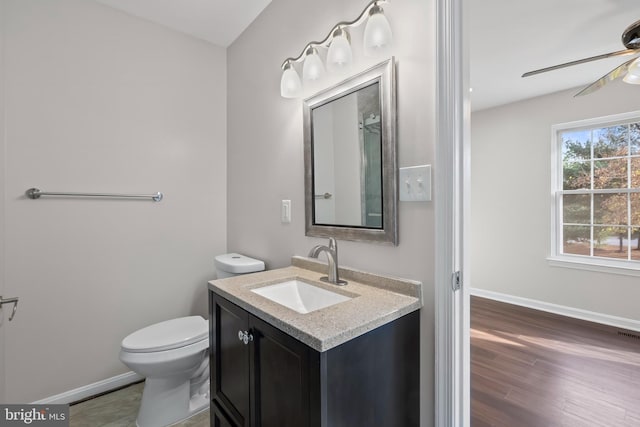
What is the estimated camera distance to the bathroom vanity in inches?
30.3

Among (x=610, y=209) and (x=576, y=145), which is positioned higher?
(x=576, y=145)

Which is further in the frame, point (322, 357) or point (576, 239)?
point (576, 239)

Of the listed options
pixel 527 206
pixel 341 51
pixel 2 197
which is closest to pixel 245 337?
pixel 341 51

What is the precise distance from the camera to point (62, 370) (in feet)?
5.59

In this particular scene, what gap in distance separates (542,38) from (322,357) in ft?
8.76

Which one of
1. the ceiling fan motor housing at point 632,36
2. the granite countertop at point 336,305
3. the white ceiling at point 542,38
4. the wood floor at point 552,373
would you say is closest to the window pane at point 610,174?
the white ceiling at point 542,38

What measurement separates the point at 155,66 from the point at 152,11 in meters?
0.32

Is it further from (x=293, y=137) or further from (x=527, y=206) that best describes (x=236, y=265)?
(x=527, y=206)

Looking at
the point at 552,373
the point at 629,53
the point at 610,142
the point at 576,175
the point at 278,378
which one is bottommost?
the point at 552,373

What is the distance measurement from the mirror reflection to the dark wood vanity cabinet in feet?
1.62

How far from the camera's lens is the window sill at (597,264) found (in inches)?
107

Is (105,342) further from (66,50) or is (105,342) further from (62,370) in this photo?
(66,50)

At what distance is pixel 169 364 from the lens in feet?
4.79

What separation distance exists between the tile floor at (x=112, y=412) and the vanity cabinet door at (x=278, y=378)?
878 mm
